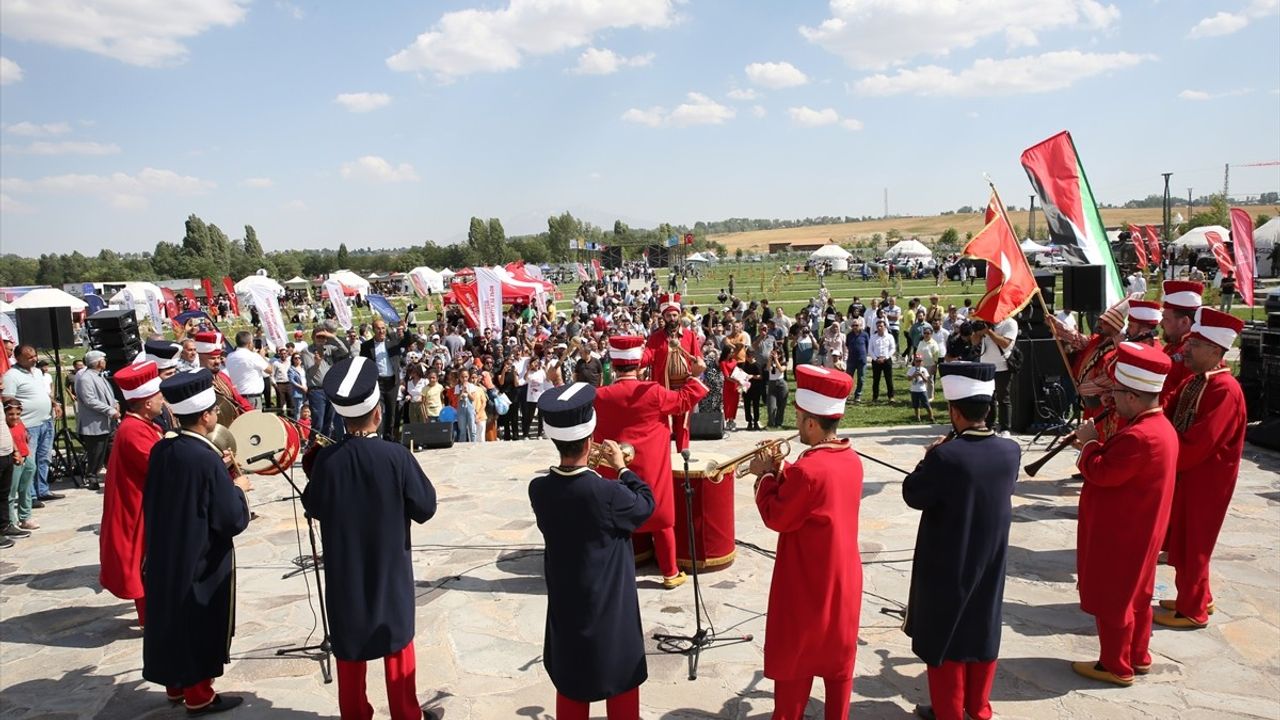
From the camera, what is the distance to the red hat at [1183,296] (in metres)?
6.09

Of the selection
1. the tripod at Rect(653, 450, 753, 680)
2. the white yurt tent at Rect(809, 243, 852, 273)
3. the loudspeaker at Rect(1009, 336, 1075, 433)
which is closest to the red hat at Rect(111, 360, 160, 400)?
the tripod at Rect(653, 450, 753, 680)

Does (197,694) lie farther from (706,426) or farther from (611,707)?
(706,426)

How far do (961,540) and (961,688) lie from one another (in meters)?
0.85

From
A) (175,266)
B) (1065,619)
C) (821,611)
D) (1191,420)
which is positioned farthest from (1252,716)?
(175,266)

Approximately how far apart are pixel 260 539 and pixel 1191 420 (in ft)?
27.5

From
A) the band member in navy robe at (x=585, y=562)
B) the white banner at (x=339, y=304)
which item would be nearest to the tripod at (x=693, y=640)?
the band member in navy robe at (x=585, y=562)

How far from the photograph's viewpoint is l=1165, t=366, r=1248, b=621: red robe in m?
5.33

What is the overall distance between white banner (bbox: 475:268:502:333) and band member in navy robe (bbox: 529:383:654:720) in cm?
1671

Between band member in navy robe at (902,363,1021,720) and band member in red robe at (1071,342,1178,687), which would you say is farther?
band member in red robe at (1071,342,1178,687)

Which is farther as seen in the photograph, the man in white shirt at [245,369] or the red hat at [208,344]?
the man in white shirt at [245,369]

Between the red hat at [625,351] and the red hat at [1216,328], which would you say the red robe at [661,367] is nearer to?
the red hat at [625,351]

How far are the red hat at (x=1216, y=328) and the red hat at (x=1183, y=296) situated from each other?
2.00 feet

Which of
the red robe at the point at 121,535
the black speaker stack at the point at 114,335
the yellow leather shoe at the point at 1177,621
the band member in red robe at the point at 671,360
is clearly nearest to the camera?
the red robe at the point at 121,535

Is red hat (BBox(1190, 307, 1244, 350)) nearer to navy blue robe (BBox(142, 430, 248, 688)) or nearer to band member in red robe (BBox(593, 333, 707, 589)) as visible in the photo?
band member in red robe (BBox(593, 333, 707, 589))
